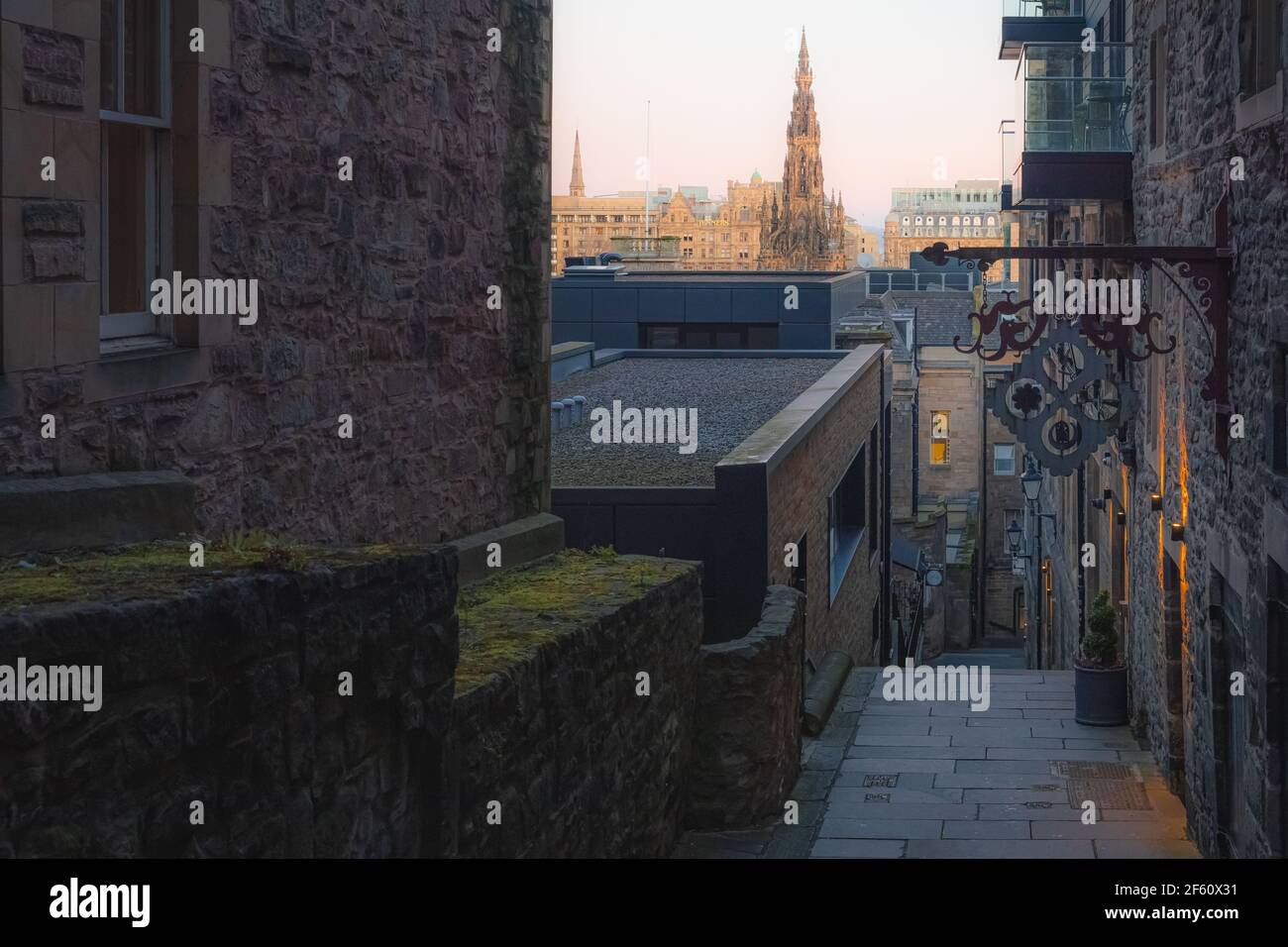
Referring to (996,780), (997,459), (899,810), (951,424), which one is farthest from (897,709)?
(951,424)

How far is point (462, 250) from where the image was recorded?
10852mm

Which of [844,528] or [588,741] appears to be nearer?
[588,741]

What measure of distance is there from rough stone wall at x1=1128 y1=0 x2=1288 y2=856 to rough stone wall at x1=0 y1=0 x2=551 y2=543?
4.59 m

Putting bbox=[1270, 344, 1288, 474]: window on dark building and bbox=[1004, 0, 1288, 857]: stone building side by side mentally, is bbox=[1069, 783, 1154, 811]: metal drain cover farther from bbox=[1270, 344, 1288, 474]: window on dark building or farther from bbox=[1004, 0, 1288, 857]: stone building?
bbox=[1270, 344, 1288, 474]: window on dark building

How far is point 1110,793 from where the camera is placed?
14.4 metres

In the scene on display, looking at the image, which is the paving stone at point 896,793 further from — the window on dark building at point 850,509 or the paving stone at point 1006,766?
the window on dark building at point 850,509

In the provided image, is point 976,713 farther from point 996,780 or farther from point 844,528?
point 844,528

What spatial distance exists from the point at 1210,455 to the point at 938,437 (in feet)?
178

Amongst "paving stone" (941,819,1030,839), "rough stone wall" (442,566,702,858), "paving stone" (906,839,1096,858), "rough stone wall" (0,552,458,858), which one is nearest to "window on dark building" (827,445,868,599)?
"paving stone" (941,819,1030,839)

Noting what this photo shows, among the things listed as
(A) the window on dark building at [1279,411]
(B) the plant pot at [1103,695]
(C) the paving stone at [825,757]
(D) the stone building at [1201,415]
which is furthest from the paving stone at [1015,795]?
(A) the window on dark building at [1279,411]

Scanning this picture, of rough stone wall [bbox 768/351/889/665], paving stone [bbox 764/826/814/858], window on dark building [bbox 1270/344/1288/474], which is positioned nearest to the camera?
window on dark building [bbox 1270/344/1288/474]

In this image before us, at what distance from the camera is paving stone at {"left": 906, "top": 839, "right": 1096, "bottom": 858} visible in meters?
12.2

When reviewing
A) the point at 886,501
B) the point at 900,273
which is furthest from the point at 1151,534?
the point at 900,273

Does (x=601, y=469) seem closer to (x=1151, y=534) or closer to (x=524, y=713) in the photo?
(x=1151, y=534)
